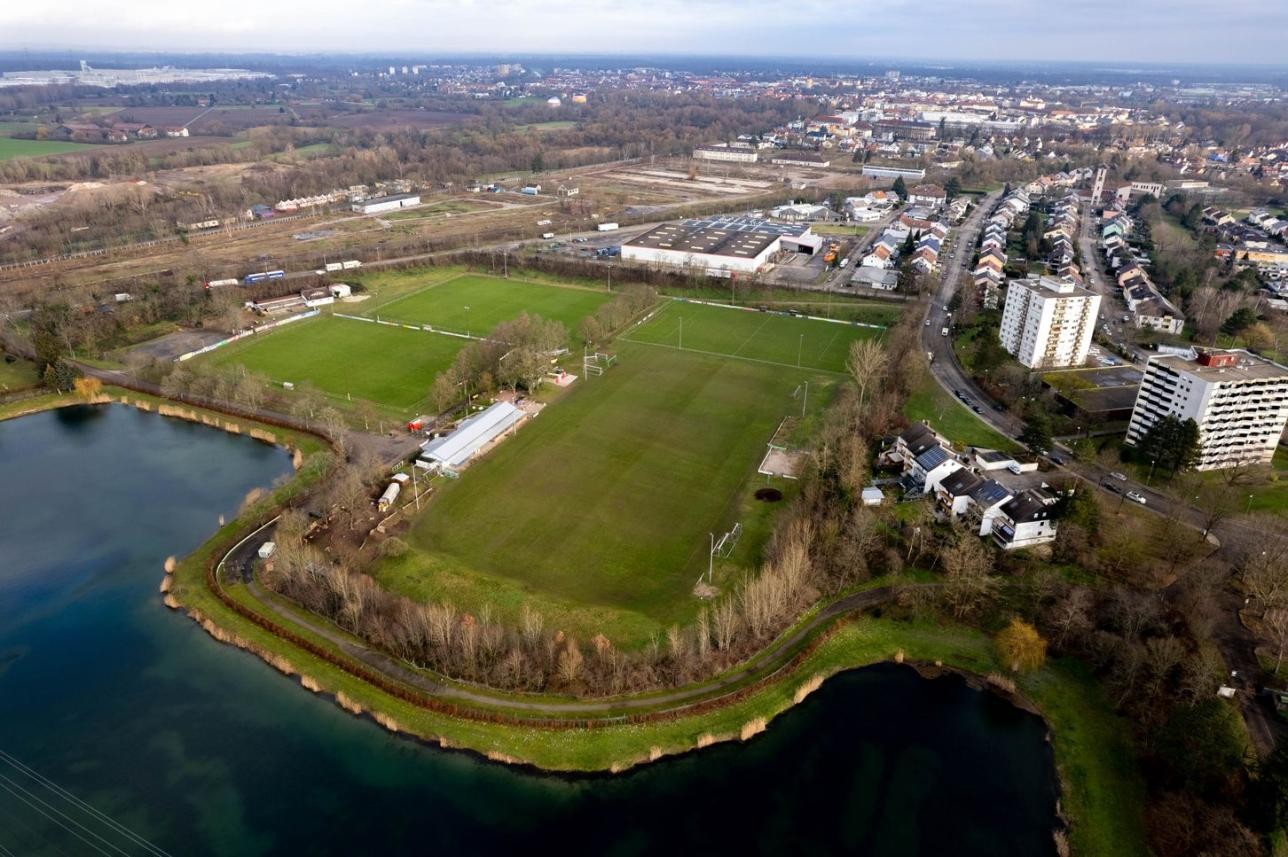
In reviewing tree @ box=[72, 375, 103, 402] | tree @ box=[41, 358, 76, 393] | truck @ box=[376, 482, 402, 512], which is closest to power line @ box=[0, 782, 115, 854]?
truck @ box=[376, 482, 402, 512]

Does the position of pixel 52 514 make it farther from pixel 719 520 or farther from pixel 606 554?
pixel 719 520

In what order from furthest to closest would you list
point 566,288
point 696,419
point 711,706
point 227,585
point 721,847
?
point 566,288
point 696,419
point 227,585
point 711,706
point 721,847

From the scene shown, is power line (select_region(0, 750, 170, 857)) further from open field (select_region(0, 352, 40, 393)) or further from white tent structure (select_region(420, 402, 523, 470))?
open field (select_region(0, 352, 40, 393))

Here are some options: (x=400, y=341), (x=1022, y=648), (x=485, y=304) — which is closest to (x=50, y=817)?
(x=1022, y=648)

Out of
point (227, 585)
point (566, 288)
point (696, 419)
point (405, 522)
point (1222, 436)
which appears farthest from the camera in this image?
point (566, 288)

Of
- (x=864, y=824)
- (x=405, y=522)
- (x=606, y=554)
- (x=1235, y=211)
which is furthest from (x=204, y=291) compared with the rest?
(x=1235, y=211)

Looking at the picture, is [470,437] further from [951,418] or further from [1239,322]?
[1239,322]
